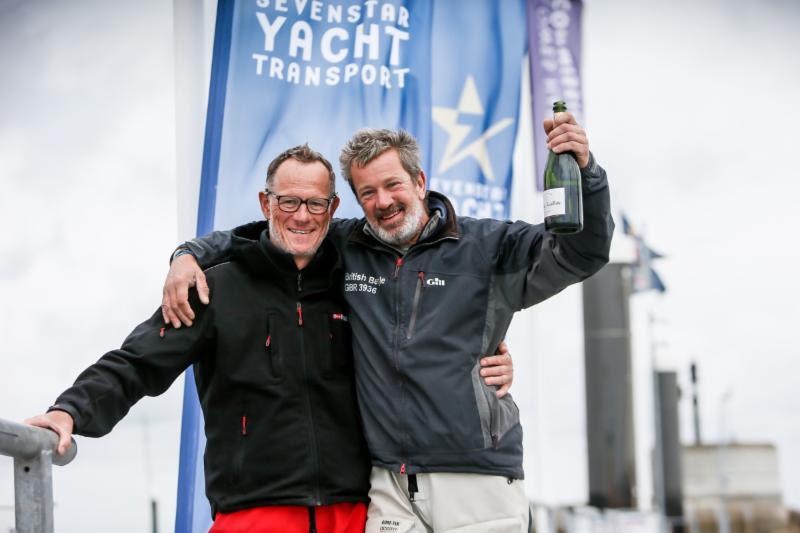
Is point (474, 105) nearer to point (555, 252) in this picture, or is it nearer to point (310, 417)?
point (555, 252)

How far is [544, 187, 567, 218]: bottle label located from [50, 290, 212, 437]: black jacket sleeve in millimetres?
1079

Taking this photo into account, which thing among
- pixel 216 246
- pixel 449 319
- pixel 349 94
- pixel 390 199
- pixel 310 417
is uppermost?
pixel 349 94

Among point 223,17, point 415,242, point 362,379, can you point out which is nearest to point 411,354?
point 362,379

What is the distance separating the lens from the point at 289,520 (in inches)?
114

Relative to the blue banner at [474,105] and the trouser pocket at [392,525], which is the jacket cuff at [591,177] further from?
the blue banner at [474,105]

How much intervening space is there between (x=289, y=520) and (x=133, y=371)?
636 mm

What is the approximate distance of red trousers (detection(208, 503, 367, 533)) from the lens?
2.87m

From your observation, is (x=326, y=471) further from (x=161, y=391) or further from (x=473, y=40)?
(x=473, y=40)


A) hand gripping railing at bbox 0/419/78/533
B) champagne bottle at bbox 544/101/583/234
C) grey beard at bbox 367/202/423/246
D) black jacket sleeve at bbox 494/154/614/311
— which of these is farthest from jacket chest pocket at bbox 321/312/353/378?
hand gripping railing at bbox 0/419/78/533

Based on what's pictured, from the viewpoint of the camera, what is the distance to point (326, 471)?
2875 millimetres

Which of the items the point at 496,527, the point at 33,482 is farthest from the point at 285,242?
the point at 33,482

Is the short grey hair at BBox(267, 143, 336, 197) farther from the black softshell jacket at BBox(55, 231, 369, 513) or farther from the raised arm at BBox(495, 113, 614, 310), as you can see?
the raised arm at BBox(495, 113, 614, 310)

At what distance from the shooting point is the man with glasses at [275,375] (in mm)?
2867

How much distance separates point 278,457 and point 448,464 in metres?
0.50
